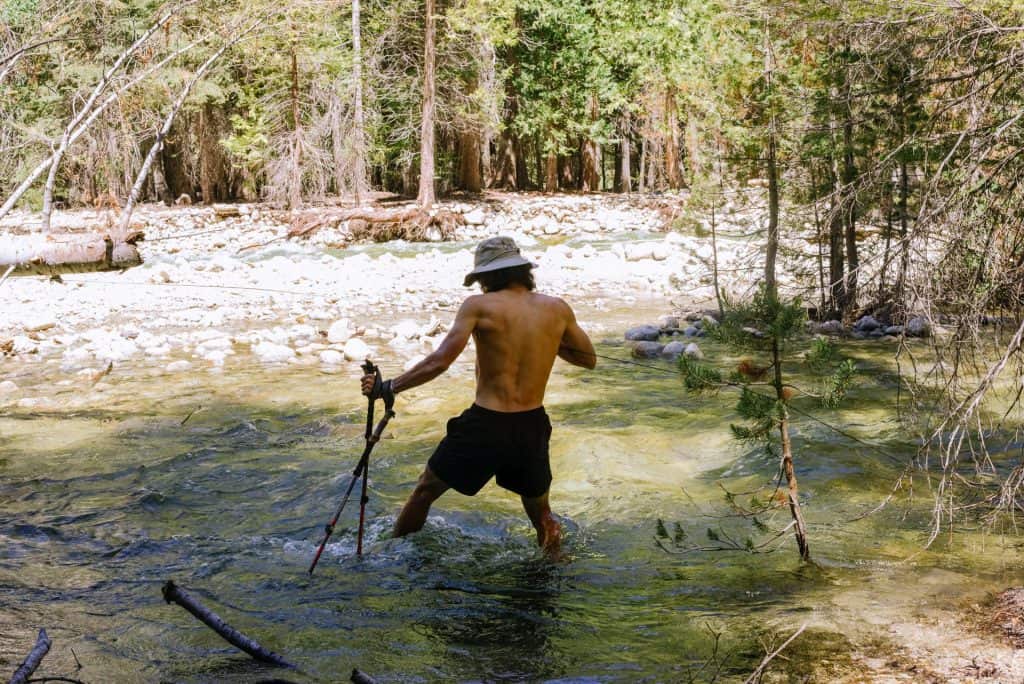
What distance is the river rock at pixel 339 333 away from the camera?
1277 cm

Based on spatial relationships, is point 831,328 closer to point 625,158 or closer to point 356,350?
point 356,350

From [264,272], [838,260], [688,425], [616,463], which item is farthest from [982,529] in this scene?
[264,272]

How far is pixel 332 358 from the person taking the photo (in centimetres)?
1176

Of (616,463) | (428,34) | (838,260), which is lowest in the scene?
(616,463)

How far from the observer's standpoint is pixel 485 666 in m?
4.05

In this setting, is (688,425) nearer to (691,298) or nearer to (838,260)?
(838,260)

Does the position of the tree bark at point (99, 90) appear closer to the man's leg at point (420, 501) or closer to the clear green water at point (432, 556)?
the clear green water at point (432, 556)

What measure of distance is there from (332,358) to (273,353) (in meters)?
0.78

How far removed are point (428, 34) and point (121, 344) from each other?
62.5ft

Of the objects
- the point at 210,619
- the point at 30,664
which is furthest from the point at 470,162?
the point at 30,664

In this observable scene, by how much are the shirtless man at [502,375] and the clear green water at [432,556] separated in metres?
0.59

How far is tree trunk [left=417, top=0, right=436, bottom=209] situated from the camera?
28594 millimetres

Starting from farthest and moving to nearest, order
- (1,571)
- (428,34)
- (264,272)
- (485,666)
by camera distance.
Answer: (428,34)
(264,272)
(1,571)
(485,666)

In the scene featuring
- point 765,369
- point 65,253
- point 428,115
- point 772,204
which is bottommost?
point 65,253
